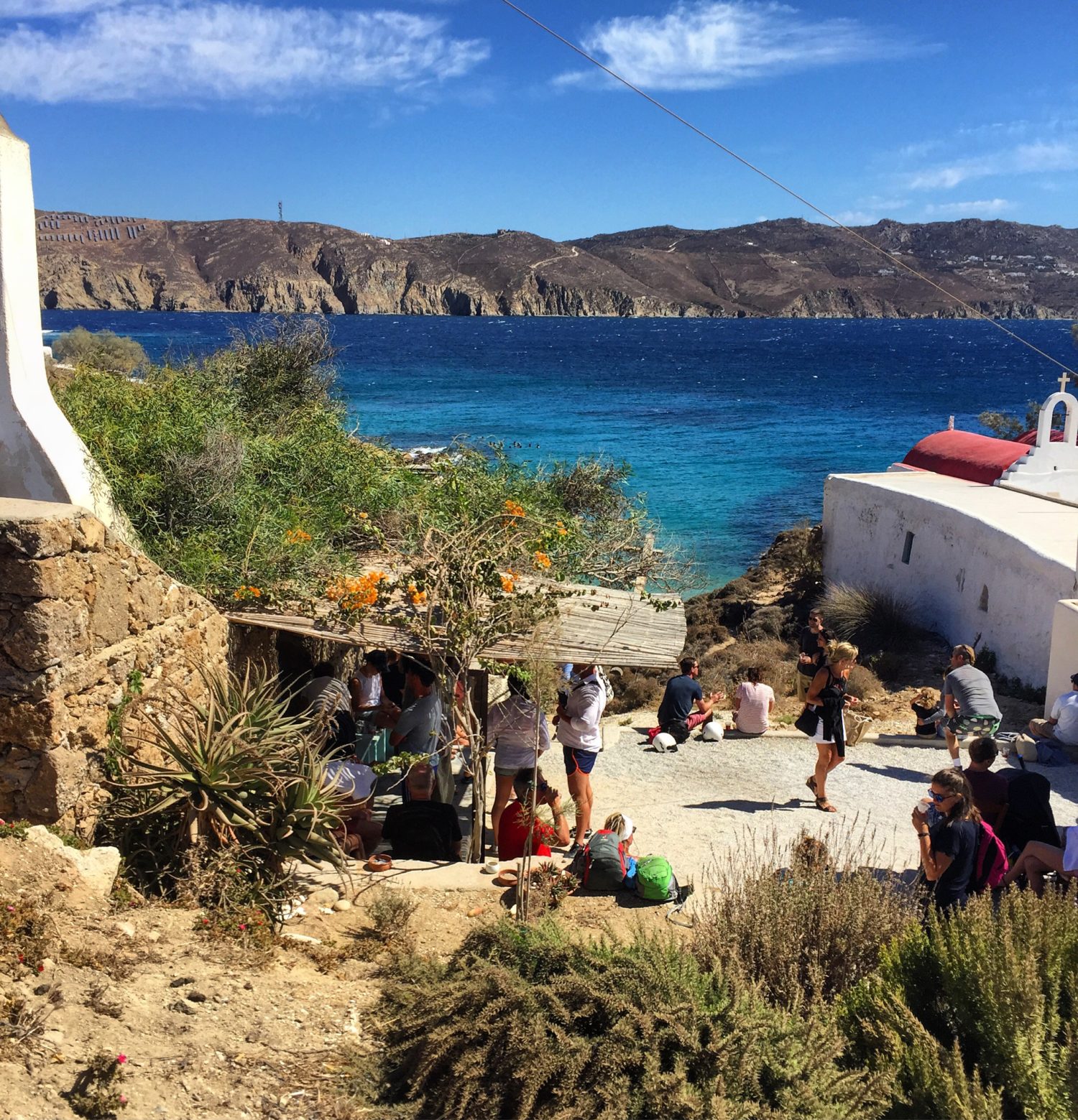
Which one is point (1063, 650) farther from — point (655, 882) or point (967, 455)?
point (967, 455)

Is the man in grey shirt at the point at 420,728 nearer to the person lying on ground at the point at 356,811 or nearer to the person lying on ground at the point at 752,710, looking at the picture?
the person lying on ground at the point at 356,811

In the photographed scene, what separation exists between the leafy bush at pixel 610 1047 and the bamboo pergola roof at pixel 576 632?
8.07ft

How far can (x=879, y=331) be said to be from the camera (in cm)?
16462

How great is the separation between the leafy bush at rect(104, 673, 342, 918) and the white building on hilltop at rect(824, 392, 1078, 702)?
8804 mm

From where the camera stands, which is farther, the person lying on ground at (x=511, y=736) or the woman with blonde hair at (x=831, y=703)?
the woman with blonde hair at (x=831, y=703)

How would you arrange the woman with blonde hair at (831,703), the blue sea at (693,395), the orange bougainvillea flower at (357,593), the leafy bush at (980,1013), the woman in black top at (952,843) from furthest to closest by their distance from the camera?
the blue sea at (693,395) → the woman with blonde hair at (831,703) → the orange bougainvillea flower at (357,593) → the woman in black top at (952,843) → the leafy bush at (980,1013)

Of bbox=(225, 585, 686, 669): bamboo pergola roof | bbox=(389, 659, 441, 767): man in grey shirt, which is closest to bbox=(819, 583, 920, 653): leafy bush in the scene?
bbox=(225, 585, 686, 669): bamboo pergola roof

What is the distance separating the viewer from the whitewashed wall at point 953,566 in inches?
555

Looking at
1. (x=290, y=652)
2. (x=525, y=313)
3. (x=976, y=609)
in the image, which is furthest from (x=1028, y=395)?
(x=525, y=313)

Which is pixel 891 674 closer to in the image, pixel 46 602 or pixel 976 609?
pixel 976 609


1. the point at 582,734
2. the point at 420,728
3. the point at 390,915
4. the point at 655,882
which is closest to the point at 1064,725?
the point at 582,734

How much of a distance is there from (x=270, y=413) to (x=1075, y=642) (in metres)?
11.8

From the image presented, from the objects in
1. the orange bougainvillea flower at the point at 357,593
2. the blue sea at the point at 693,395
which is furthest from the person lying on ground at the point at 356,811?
the blue sea at the point at 693,395

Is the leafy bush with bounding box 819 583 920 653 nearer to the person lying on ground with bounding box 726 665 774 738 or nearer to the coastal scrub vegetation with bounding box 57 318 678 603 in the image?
the coastal scrub vegetation with bounding box 57 318 678 603
